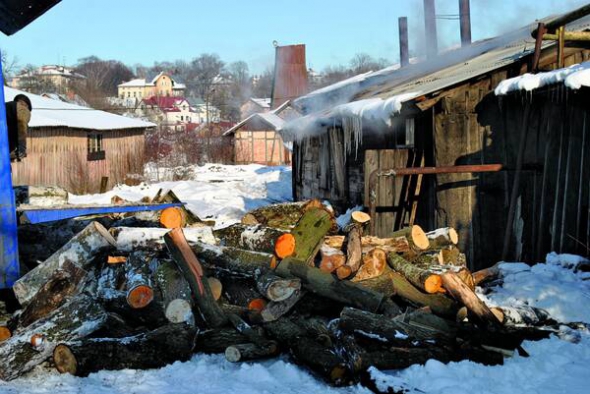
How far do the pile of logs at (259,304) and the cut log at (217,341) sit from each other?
0.5 inches

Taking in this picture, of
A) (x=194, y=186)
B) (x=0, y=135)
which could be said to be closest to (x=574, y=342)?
(x=0, y=135)

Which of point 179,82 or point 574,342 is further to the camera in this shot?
point 179,82

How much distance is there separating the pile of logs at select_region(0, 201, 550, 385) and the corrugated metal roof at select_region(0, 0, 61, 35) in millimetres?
2535

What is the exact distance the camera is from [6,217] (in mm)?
6684

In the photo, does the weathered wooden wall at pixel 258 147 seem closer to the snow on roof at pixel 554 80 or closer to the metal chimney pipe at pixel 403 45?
the metal chimney pipe at pixel 403 45

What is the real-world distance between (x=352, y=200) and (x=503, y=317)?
6.56 m

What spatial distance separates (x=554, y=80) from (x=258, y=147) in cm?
3798

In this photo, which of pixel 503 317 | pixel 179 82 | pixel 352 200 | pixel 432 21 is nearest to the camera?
pixel 503 317

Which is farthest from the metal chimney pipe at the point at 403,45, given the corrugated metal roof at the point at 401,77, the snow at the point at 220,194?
the snow at the point at 220,194

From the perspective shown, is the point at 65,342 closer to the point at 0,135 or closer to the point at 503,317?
the point at 0,135

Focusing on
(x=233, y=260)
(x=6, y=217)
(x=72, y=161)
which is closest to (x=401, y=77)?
(x=233, y=260)

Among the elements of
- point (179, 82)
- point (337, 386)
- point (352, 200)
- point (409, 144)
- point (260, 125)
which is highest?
point (179, 82)

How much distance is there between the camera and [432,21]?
1978cm

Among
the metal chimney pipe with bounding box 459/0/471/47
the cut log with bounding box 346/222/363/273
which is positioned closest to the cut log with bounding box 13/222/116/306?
the cut log with bounding box 346/222/363/273
